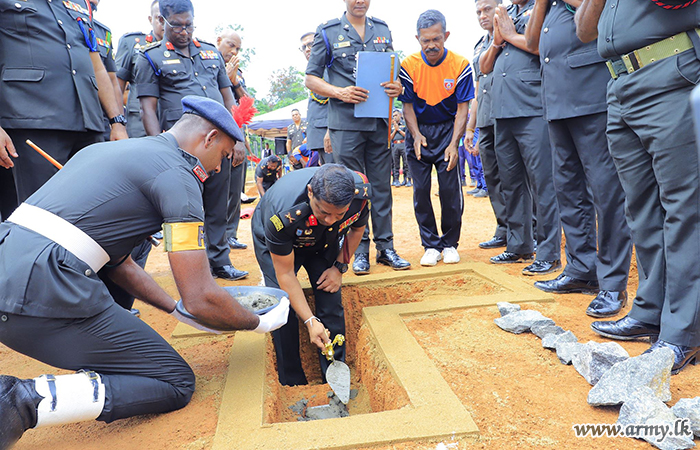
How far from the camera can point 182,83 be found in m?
3.65

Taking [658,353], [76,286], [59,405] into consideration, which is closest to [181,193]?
[76,286]

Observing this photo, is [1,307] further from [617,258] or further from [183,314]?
[617,258]

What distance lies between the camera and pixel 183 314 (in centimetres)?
225

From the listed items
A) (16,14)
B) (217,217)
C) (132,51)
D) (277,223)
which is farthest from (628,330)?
(132,51)

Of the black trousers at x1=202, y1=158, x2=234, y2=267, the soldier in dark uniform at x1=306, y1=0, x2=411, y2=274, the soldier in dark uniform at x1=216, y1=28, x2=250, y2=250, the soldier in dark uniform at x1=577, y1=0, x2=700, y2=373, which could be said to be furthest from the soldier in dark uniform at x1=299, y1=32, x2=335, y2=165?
the soldier in dark uniform at x1=577, y1=0, x2=700, y2=373

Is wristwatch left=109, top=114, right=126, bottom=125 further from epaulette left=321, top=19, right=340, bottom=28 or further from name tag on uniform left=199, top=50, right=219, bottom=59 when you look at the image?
epaulette left=321, top=19, right=340, bottom=28

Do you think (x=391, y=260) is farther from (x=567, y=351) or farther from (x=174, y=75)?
(x=174, y=75)

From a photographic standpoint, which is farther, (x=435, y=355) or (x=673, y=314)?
(x=435, y=355)

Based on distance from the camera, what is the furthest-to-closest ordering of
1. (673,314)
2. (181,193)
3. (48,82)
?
(48,82) → (673,314) → (181,193)

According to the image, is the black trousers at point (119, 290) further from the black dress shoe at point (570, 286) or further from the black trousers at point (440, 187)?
the black dress shoe at point (570, 286)

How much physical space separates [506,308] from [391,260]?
1410 millimetres

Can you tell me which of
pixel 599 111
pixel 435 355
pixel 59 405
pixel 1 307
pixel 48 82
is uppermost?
pixel 48 82

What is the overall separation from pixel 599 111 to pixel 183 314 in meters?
2.54

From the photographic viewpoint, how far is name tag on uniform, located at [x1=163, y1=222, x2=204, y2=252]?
1.75 m
